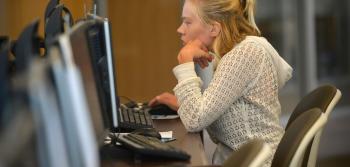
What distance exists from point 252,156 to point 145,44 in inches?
92.1

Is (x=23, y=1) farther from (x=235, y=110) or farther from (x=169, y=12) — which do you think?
(x=235, y=110)

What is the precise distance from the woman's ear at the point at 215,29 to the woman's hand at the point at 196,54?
0.08 metres

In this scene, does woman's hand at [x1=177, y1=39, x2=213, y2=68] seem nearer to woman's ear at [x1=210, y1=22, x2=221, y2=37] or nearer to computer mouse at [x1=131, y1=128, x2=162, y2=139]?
woman's ear at [x1=210, y1=22, x2=221, y2=37]

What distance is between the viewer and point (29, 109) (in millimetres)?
959

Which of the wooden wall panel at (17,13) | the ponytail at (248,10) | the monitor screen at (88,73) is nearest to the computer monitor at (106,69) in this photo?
the monitor screen at (88,73)

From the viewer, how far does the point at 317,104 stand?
2.21 metres

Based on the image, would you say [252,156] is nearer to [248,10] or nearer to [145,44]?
[248,10]

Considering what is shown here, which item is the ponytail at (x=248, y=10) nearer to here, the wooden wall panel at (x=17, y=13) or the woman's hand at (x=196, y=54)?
the woman's hand at (x=196, y=54)

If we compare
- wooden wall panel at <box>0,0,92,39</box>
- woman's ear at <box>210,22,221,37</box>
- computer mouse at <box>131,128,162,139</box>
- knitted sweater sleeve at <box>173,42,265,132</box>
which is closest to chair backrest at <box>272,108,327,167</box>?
knitted sweater sleeve at <box>173,42,265,132</box>

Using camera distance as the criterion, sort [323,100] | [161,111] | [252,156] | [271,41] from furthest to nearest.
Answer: [271,41] → [161,111] → [323,100] → [252,156]

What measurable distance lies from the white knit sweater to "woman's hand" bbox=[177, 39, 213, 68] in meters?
0.07

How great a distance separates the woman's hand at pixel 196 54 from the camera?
2.26 meters

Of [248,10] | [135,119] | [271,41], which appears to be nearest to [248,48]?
[248,10]

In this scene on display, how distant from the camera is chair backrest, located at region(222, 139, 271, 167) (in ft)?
4.44
